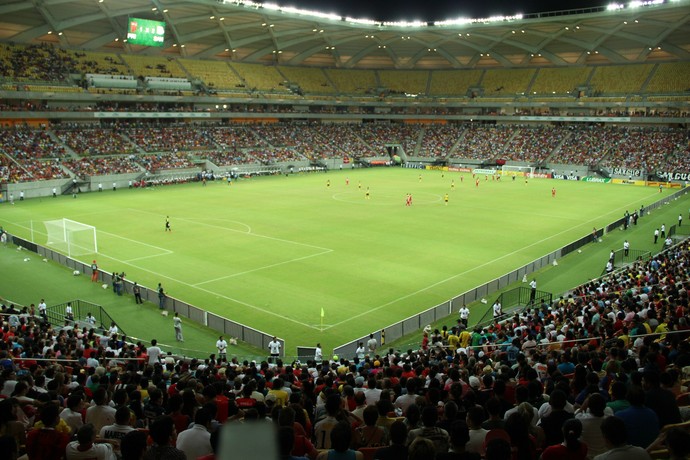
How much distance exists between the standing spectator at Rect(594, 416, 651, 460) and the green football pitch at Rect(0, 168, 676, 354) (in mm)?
17641

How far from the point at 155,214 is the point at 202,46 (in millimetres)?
53865

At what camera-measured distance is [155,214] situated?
4975 centimetres

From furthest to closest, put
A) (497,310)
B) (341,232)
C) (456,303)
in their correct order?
(341,232) → (456,303) → (497,310)

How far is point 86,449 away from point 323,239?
34.3 m

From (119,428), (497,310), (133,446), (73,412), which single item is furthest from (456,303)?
(133,446)

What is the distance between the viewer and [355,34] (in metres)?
99.8

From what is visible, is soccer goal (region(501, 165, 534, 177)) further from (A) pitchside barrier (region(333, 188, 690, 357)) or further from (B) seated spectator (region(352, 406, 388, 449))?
(B) seated spectator (region(352, 406, 388, 449))

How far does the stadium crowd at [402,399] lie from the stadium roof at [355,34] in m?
66.7

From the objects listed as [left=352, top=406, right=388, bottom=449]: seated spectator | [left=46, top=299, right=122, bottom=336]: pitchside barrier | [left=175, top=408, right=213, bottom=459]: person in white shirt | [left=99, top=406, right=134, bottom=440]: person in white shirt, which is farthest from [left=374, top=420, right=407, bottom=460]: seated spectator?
[left=46, top=299, right=122, bottom=336]: pitchside barrier

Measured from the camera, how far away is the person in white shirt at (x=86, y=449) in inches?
251

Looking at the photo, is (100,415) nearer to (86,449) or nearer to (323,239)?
(86,449)

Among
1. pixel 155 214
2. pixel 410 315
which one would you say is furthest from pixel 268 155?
pixel 410 315

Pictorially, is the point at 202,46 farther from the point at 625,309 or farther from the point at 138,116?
the point at 625,309

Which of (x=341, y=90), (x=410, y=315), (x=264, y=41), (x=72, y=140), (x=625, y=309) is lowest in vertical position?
(x=410, y=315)
